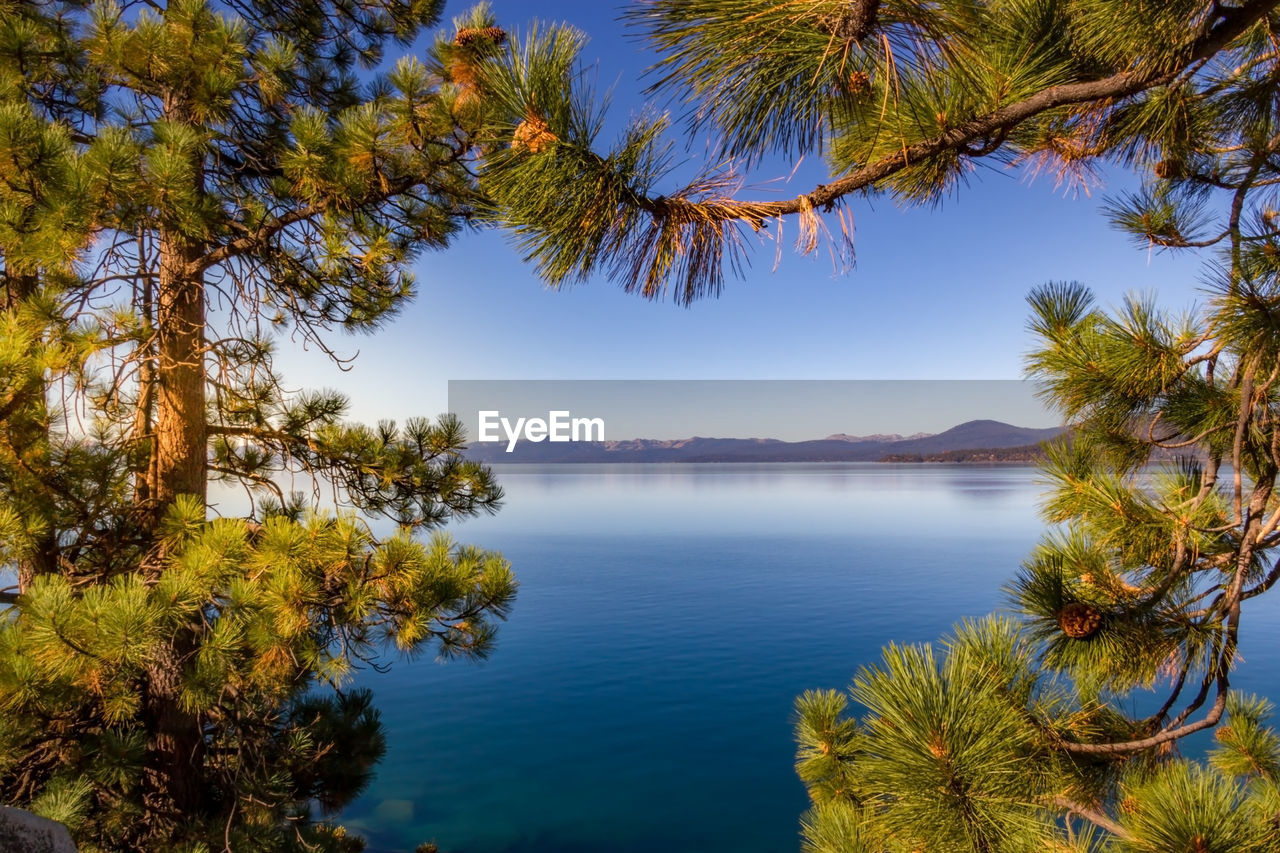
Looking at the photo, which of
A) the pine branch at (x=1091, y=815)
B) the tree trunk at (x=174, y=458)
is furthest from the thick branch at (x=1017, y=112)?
the tree trunk at (x=174, y=458)

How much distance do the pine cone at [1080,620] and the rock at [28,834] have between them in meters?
2.66

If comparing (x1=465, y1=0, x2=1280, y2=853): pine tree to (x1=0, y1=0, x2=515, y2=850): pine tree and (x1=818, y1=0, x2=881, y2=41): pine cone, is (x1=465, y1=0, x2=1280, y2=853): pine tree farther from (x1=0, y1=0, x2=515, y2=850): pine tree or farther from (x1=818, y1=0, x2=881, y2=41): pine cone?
(x1=0, y1=0, x2=515, y2=850): pine tree

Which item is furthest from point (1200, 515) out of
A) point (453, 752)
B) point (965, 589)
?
point (965, 589)

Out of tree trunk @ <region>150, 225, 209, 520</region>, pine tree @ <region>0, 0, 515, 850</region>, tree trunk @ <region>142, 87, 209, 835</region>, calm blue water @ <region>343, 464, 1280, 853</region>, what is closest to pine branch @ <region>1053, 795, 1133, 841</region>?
calm blue water @ <region>343, 464, 1280, 853</region>

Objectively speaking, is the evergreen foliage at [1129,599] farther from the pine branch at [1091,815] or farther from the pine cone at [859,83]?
the pine cone at [859,83]

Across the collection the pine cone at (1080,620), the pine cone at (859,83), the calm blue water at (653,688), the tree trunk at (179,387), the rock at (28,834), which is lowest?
the calm blue water at (653,688)

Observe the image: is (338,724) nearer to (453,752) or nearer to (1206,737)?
(453,752)

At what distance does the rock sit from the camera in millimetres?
1510

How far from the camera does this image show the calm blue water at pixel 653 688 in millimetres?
8031

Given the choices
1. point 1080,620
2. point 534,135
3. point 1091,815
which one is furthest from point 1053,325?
point 534,135

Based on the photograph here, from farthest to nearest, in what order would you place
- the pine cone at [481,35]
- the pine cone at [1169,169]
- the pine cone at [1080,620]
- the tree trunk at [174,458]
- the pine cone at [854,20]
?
the tree trunk at [174,458] → the pine cone at [1169,169] → the pine cone at [481,35] → the pine cone at [1080,620] → the pine cone at [854,20]

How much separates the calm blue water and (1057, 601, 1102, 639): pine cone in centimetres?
34

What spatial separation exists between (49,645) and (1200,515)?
361cm

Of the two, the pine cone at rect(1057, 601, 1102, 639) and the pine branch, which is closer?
the pine branch
